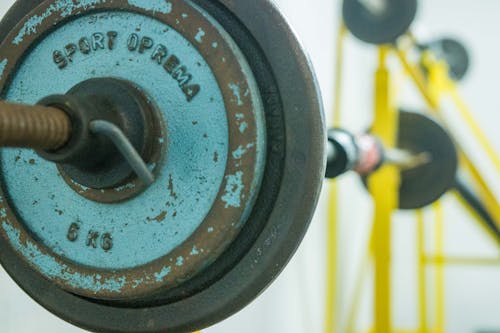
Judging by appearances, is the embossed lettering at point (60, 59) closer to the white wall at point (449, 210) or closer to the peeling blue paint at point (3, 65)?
the peeling blue paint at point (3, 65)

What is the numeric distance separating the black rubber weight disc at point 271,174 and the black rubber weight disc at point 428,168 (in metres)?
0.91

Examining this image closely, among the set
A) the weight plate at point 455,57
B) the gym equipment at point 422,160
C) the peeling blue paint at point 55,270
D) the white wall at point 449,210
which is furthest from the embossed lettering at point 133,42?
the weight plate at point 455,57

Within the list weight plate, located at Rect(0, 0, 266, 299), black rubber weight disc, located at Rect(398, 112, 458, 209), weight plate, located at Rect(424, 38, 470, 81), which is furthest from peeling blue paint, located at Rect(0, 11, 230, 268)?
weight plate, located at Rect(424, 38, 470, 81)

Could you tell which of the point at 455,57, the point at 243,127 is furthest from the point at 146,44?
the point at 455,57

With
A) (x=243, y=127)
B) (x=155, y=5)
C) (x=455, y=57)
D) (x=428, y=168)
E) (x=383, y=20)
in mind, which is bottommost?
(x=243, y=127)

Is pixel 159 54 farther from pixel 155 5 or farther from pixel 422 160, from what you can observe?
pixel 422 160

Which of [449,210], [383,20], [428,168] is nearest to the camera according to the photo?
[383,20]

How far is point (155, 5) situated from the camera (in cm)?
55

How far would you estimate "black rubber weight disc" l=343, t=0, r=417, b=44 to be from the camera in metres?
1.30

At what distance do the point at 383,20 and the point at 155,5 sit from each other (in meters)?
0.87

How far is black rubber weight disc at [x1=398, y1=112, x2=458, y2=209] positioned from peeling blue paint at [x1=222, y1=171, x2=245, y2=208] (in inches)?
37.1

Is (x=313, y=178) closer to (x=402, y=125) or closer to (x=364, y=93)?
(x=402, y=125)

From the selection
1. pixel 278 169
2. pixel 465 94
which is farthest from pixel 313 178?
pixel 465 94

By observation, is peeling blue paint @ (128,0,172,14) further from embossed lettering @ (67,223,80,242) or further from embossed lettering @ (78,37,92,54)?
embossed lettering @ (67,223,80,242)
